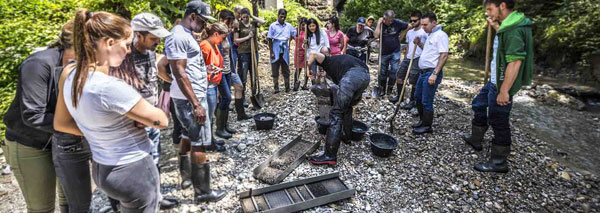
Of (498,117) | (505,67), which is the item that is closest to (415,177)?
(498,117)

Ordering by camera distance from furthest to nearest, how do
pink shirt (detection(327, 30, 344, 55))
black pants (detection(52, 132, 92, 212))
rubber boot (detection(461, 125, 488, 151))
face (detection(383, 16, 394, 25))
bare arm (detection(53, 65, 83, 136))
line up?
1. pink shirt (detection(327, 30, 344, 55))
2. face (detection(383, 16, 394, 25))
3. rubber boot (detection(461, 125, 488, 151))
4. black pants (detection(52, 132, 92, 212))
5. bare arm (detection(53, 65, 83, 136))

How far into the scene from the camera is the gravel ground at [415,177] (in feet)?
11.7

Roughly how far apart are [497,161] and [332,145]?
7.13ft

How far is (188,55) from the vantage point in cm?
313

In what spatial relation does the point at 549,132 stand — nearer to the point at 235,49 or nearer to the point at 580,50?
the point at 580,50

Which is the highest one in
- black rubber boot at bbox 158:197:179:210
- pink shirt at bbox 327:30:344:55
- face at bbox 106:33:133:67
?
face at bbox 106:33:133:67

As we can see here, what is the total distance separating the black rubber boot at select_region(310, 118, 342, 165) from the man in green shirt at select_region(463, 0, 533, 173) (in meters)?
1.91

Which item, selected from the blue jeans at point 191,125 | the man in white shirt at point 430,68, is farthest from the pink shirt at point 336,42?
the blue jeans at point 191,125

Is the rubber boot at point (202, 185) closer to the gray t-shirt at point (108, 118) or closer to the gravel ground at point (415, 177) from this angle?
the gravel ground at point (415, 177)

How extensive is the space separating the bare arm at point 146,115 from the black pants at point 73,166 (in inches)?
29.1

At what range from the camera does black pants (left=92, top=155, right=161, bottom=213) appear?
174cm

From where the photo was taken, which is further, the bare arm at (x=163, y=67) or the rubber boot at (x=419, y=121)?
the rubber boot at (x=419, y=121)

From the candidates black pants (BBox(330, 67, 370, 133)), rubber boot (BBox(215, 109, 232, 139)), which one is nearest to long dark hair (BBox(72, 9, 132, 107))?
black pants (BBox(330, 67, 370, 133))

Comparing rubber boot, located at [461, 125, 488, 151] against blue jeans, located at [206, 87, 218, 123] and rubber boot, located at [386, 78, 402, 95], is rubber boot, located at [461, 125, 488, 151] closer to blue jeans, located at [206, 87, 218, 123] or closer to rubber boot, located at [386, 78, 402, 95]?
rubber boot, located at [386, 78, 402, 95]
